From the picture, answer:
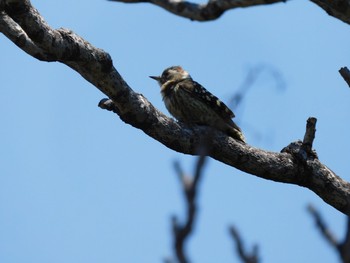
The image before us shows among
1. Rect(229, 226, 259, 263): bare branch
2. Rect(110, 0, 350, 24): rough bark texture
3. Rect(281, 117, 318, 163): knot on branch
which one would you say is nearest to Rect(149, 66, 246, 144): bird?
Rect(281, 117, 318, 163): knot on branch

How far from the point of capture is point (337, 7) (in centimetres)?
421

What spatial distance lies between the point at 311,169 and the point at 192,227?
4.80 metres

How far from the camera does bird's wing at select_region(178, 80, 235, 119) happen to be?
802cm

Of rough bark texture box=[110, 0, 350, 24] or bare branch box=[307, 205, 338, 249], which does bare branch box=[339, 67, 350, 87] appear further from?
bare branch box=[307, 205, 338, 249]

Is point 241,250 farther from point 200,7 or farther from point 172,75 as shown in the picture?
point 172,75

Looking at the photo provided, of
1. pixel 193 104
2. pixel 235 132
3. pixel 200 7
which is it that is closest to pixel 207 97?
pixel 193 104

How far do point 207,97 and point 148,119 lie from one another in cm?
218

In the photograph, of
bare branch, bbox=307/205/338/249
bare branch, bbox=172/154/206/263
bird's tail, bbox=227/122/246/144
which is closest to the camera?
bare branch, bbox=172/154/206/263

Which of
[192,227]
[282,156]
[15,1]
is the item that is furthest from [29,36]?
[192,227]

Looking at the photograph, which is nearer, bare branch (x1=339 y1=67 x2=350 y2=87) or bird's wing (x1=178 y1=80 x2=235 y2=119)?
bare branch (x1=339 y1=67 x2=350 y2=87)

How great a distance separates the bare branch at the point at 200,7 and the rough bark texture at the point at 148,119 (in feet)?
5.15

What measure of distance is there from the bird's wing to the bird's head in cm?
82

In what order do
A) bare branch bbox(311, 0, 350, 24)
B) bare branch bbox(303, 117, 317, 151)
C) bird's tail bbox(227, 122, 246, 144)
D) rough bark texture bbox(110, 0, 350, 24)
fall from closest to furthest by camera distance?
rough bark texture bbox(110, 0, 350, 24)
bare branch bbox(311, 0, 350, 24)
bare branch bbox(303, 117, 317, 151)
bird's tail bbox(227, 122, 246, 144)

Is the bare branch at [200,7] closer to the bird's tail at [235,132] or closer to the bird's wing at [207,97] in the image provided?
the bird's tail at [235,132]
